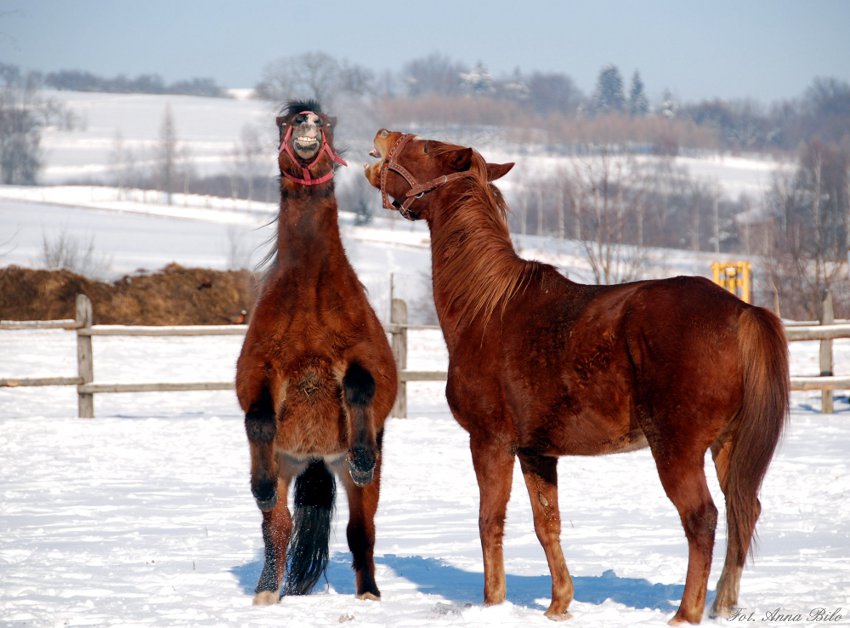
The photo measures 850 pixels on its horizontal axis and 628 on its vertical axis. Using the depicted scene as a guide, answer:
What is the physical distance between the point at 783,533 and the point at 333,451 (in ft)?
10.2

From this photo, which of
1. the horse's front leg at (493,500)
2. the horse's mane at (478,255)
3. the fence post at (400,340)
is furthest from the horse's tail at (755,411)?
the fence post at (400,340)

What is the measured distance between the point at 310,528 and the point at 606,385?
1787 mm

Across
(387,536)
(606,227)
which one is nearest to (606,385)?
(387,536)

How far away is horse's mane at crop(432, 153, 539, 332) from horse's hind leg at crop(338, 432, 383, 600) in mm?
779

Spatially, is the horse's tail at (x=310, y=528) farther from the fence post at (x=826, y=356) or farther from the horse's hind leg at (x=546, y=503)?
the fence post at (x=826, y=356)

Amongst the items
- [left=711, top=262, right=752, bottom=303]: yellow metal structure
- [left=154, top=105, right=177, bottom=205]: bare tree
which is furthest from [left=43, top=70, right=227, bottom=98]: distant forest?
[left=711, top=262, right=752, bottom=303]: yellow metal structure

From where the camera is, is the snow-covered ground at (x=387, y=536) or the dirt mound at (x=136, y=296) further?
the dirt mound at (x=136, y=296)

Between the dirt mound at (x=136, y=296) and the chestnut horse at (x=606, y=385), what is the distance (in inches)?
846

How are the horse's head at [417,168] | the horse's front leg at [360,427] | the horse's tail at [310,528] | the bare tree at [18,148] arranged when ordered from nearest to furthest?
the horse's front leg at [360,427] < the horse's head at [417,168] < the horse's tail at [310,528] < the bare tree at [18,148]

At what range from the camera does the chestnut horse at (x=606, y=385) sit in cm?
383

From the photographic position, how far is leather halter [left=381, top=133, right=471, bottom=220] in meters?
4.77

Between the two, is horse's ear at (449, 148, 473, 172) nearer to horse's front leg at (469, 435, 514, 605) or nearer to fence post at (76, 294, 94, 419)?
horse's front leg at (469, 435, 514, 605)

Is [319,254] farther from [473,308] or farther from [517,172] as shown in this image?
[517,172]

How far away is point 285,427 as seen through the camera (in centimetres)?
440
